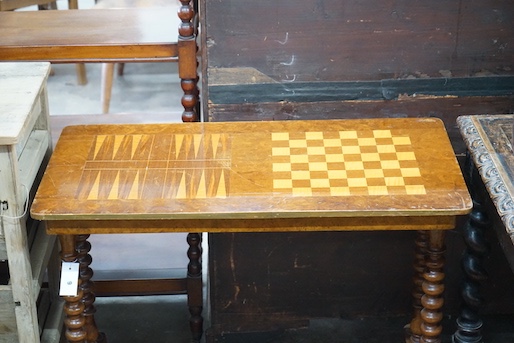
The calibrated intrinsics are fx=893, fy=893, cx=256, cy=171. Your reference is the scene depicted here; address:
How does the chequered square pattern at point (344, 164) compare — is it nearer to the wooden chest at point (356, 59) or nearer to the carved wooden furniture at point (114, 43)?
the wooden chest at point (356, 59)

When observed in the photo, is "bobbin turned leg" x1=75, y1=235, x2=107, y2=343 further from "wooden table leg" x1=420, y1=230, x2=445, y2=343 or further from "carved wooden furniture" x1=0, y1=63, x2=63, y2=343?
"wooden table leg" x1=420, y1=230, x2=445, y2=343

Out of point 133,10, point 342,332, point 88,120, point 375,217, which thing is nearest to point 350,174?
point 375,217

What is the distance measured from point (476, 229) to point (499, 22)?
1.96ft

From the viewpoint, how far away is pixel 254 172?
2326 mm

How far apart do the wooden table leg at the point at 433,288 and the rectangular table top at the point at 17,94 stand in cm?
108

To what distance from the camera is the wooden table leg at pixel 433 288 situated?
2.34m

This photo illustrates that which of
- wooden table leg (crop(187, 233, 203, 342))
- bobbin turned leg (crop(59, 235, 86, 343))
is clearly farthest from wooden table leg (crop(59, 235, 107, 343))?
wooden table leg (crop(187, 233, 203, 342))

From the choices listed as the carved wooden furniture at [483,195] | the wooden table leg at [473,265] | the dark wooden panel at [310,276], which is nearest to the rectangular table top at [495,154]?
the carved wooden furniture at [483,195]

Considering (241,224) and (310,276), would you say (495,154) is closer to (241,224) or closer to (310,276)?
(241,224)

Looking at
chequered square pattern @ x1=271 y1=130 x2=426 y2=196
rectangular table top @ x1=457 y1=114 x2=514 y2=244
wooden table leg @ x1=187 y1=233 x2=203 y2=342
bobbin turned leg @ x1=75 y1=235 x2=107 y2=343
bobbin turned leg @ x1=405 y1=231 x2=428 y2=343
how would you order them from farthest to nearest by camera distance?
wooden table leg @ x1=187 y1=233 x2=203 y2=342, bobbin turned leg @ x1=405 y1=231 x2=428 y2=343, bobbin turned leg @ x1=75 y1=235 x2=107 y2=343, chequered square pattern @ x1=271 y1=130 x2=426 y2=196, rectangular table top @ x1=457 y1=114 x2=514 y2=244

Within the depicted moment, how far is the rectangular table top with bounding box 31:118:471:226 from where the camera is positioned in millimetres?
2184

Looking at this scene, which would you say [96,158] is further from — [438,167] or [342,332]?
[342,332]

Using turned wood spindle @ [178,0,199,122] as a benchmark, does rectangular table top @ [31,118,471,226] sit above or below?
below

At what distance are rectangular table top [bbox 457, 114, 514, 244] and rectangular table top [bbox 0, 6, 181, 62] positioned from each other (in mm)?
893
